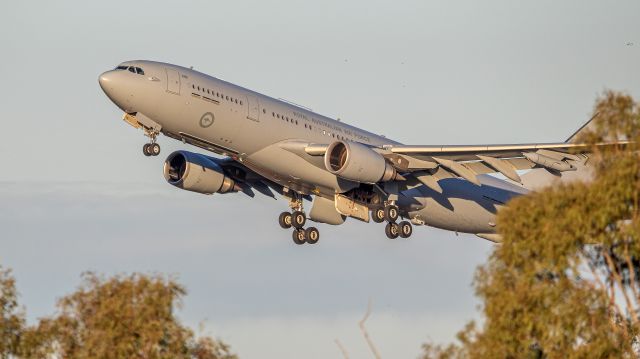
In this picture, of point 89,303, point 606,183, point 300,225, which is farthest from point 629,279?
point 300,225

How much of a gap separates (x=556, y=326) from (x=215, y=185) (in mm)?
28817

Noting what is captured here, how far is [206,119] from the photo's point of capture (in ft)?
164

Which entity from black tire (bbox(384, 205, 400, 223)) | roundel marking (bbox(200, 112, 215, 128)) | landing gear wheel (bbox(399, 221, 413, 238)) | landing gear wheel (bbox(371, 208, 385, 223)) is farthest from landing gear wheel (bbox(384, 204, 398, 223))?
roundel marking (bbox(200, 112, 215, 128))

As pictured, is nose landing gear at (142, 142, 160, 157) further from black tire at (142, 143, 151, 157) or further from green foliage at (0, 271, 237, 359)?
green foliage at (0, 271, 237, 359)

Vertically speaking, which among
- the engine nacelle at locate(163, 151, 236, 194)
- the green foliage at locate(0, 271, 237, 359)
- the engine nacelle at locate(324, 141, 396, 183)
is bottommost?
the green foliage at locate(0, 271, 237, 359)

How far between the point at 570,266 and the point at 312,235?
27.1 metres

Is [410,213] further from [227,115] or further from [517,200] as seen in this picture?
[517,200]

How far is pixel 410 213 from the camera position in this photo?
58.4 metres

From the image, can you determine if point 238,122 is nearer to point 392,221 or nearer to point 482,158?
point 392,221

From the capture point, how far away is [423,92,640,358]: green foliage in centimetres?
3228

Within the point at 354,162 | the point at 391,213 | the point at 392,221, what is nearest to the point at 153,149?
the point at 354,162

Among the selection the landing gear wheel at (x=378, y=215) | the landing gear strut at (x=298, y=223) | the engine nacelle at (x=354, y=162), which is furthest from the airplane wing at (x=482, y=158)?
the landing gear strut at (x=298, y=223)

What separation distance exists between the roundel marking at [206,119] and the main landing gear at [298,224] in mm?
10597

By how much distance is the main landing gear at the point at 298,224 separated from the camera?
59.6 metres
